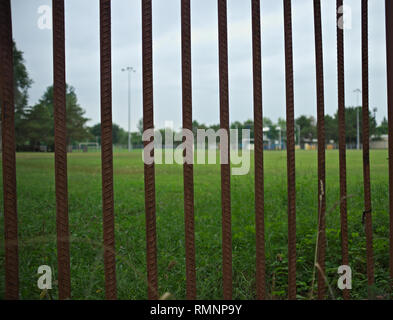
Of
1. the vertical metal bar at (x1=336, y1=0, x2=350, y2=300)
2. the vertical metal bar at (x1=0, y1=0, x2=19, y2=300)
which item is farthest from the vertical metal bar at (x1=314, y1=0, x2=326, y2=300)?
the vertical metal bar at (x1=0, y1=0, x2=19, y2=300)

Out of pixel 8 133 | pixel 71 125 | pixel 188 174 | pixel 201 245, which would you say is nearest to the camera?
pixel 8 133

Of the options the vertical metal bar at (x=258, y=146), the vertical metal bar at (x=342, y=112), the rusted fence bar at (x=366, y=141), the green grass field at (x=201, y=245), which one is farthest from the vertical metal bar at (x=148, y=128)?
the rusted fence bar at (x=366, y=141)

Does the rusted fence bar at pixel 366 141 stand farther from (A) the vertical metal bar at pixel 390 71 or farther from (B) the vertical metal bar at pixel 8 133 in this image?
(B) the vertical metal bar at pixel 8 133

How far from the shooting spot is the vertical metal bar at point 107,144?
67.1 inches

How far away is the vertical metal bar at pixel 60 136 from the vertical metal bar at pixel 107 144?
0.17 metres

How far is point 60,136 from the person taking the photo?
172cm

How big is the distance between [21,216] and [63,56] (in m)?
4.09

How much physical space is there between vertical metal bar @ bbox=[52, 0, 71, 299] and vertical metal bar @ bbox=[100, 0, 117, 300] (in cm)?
17

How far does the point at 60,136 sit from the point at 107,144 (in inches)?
8.5

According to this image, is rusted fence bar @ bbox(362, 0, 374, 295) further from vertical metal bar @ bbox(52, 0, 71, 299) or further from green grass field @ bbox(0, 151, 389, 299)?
vertical metal bar @ bbox(52, 0, 71, 299)

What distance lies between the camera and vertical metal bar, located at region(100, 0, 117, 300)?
5.59ft

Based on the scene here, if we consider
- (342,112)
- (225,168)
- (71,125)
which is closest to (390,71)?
(342,112)

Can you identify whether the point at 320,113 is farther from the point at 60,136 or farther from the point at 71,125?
the point at 71,125
